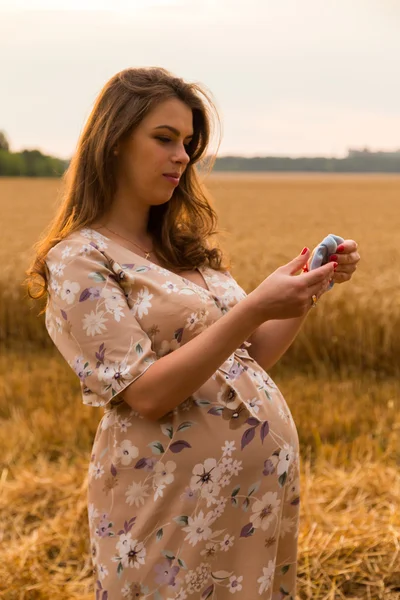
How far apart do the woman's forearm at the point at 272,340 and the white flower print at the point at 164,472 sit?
1.42ft

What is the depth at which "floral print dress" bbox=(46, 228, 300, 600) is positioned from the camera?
162cm

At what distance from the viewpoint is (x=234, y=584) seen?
177 centimetres

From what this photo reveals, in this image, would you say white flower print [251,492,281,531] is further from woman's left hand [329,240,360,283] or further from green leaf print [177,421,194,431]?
woman's left hand [329,240,360,283]

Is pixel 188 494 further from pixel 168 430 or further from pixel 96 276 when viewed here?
pixel 96 276

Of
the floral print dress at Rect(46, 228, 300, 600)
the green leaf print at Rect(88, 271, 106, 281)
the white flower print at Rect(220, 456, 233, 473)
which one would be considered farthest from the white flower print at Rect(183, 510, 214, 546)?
the green leaf print at Rect(88, 271, 106, 281)

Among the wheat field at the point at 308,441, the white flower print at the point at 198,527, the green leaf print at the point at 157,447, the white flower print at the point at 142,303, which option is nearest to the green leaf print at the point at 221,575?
the white flower print at the point at 198,527

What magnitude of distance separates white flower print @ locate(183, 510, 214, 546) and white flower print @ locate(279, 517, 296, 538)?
262mm

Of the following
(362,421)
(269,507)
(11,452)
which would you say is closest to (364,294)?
(362,421)

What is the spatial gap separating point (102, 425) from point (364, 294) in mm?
3939

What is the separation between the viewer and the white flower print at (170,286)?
1.67 metres

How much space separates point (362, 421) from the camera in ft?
14.3

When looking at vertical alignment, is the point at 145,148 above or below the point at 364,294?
above

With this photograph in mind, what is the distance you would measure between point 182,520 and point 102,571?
25cm

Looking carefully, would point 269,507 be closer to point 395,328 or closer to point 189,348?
point 189,348
